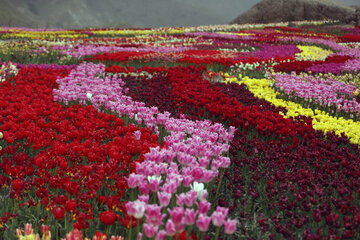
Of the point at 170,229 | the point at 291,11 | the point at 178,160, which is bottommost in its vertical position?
the point at 170,229

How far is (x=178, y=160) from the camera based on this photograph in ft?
11.6

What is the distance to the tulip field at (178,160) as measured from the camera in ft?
9.43

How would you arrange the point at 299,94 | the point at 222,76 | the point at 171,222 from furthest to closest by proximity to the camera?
the point at 222,76, the point at 299,94, the point at 171,222

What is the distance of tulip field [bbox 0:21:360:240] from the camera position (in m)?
2.88

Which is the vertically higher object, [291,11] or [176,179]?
[291,11]

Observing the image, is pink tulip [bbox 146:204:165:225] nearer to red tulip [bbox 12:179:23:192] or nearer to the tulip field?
the tulip field

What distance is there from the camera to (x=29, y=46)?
566 inches

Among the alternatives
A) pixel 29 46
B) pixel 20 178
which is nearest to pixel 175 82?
pixel 20 178

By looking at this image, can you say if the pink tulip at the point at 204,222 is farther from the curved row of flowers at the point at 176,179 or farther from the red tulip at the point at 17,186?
the red tulip at the point at 17,186

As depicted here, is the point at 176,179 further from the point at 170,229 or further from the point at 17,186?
the point at 17,186

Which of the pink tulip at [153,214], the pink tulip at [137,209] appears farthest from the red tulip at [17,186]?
the pink tulip at [153,214]

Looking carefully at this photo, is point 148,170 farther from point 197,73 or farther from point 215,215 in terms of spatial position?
point 197,73

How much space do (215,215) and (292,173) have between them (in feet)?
6.99

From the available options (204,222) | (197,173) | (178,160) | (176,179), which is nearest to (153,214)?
(204,222)
